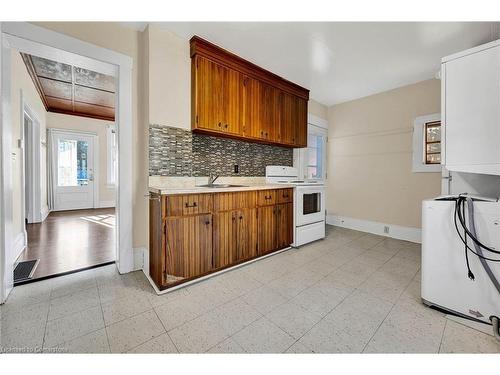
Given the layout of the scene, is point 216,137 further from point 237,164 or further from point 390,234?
point 390,234

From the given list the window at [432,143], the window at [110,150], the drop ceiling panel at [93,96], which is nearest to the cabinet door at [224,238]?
the window at [432,143]

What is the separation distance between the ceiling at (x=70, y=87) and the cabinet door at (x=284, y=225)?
3512 mm

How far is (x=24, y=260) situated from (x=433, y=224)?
3949 mm

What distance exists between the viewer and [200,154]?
2564 mm

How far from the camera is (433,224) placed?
5.25 ft

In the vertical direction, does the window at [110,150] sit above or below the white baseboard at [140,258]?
above

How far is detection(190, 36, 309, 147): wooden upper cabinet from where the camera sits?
7.64ft

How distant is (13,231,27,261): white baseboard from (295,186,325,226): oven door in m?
3.33

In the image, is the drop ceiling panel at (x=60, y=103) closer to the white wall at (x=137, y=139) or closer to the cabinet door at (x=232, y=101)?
the white wall at (x=137, y=139)

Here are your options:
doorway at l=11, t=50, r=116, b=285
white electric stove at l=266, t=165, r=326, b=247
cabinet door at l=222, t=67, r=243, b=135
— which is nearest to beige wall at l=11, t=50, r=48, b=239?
doorway at l=11, t=50, r=116, b=285

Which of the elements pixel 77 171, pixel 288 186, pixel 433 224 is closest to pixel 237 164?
pixel 288 186

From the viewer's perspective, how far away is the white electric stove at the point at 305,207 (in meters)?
2.93

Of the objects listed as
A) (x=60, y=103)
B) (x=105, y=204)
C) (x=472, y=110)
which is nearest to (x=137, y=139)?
(x=472, y=110)

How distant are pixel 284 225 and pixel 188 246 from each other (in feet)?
4.43
